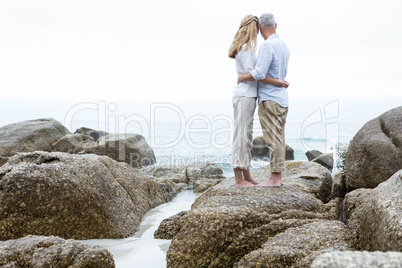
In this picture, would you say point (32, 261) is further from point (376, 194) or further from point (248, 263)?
point (376, 194)

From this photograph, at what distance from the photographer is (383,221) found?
274 centimetres

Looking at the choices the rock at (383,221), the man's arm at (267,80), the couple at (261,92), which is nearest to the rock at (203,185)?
the couple at (261,92)

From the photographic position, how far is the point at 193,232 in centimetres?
341

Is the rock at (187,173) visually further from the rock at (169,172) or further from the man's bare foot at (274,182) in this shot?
the man's bare foot at (274,182)

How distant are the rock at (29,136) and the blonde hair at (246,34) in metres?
9.90

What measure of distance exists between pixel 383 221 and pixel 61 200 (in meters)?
3.38

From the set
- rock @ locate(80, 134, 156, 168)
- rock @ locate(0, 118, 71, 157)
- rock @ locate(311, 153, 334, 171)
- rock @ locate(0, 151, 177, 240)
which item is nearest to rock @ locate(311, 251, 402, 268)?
rock @ locate(0, 151, 177, 240)

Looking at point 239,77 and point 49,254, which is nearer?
point 49,254

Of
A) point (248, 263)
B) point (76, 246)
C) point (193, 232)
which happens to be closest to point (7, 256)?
point (76, 246)

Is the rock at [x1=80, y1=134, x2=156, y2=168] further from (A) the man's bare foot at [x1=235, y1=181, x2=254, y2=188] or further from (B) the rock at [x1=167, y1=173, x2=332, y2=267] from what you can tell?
(B) the rock at [x1=167, y1=173, x2=332, y2=267]

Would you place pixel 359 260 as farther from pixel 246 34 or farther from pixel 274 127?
pixel 246 34

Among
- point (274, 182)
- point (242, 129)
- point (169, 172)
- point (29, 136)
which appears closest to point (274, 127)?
point (242, 129)

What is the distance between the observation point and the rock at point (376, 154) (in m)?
5.39

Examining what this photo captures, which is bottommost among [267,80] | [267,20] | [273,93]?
[273,93]
